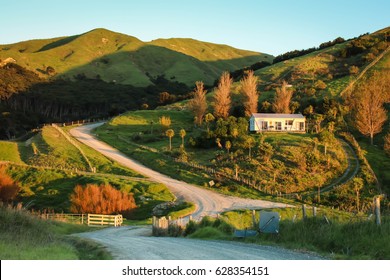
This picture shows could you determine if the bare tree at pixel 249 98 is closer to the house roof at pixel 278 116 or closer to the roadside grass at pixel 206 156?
the house roof at pixel 278 116

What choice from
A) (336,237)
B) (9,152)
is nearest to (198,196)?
(9,152)

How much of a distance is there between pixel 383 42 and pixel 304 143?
8042 cm

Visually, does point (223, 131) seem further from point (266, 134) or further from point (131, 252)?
point (131, 252)

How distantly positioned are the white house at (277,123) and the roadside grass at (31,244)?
208ft

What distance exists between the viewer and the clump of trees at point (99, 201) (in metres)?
50.0

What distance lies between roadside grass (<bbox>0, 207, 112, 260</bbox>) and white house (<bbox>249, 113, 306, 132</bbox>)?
208 feet

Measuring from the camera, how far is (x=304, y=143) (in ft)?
225

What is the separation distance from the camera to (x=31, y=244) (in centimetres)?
1526

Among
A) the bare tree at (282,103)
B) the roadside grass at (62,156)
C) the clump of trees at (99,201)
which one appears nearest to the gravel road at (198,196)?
the roadside grass at (62,156)

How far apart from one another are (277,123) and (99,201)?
134ft

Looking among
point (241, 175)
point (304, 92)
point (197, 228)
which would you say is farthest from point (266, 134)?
point (197, 228)

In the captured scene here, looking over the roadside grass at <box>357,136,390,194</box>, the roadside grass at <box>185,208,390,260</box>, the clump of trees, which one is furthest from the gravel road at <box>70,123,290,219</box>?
the roadside grass at <box>185,208,390,260</box>

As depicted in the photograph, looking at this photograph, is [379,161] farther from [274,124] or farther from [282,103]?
[282,103]

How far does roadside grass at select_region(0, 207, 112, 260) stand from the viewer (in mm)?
13203
